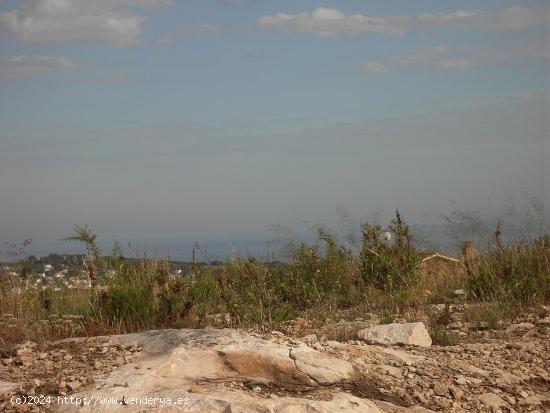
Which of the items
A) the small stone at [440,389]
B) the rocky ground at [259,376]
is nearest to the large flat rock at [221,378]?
the rocky ground at [259,376]

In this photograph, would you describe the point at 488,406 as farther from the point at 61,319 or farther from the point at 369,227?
the point at 369,227

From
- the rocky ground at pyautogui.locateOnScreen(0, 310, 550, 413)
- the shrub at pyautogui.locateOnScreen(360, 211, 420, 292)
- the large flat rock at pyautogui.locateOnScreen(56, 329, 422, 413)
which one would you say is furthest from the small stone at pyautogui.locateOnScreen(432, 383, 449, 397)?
the shrub at pyautogui.locateOnScreen(360, 211, 420, 292)

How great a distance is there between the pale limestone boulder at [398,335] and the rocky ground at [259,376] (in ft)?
0.82

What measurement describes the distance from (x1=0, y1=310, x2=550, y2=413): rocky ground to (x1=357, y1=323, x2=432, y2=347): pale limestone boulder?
250 mm

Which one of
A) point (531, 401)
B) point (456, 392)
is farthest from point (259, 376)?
point (531, 401)

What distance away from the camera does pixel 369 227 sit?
827cm

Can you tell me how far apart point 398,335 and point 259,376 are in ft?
5.52

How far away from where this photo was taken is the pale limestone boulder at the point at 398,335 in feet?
17.1

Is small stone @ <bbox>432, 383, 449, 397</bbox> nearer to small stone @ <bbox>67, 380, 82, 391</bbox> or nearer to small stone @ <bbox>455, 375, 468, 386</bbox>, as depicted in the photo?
small stone @ <bbox>455, 375, 468, 386</bbox>

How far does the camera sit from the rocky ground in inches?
137

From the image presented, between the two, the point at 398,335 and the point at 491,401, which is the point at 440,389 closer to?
the point at 491,401

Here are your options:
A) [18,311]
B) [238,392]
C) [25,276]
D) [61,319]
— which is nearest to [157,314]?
[61,319]

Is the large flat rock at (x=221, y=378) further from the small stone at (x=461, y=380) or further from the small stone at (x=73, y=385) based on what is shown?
the small stone at (x=461, y=380)

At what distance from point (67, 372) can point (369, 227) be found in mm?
4977
